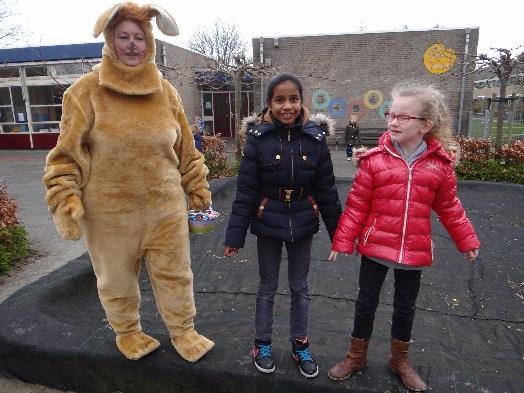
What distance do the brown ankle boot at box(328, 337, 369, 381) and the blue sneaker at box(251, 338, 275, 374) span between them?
0.32m

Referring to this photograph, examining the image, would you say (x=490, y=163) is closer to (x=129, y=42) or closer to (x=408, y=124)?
(x=408, y=124)

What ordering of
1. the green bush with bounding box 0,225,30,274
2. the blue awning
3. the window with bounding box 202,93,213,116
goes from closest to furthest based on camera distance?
the green bush with bounding box 0,225,30,274 → the blue awning → the window with bounding box 202,93,213,116

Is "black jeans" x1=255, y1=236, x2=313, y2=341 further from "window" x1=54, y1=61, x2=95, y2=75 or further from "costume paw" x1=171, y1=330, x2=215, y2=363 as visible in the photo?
"window" x1=54, y1=61, x2=95, y2=75

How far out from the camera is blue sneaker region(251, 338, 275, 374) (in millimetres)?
2312

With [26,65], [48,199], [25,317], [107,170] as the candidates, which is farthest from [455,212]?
[26,65]

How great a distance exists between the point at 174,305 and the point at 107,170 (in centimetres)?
87

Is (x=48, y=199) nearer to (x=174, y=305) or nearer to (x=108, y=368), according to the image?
(x=174, y=305)

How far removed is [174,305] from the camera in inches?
97.2

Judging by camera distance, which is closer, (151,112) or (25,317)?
(151,112)

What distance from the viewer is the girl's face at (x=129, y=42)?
2.14 meters

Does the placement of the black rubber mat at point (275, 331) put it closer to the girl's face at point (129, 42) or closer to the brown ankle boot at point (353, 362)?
the brown ankle boot at point (353, 362)

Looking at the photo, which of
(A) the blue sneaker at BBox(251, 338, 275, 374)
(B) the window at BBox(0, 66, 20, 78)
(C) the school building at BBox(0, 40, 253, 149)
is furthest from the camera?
(B) the window at BBox(0, 66, 20, 78)

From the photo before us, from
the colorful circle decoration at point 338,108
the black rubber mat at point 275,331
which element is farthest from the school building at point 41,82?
the black rubber mat at point 275,331

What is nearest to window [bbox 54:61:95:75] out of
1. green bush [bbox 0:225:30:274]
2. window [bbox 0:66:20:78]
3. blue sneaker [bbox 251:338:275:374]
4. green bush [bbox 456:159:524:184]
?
window [bbox 0:66:20:78]
